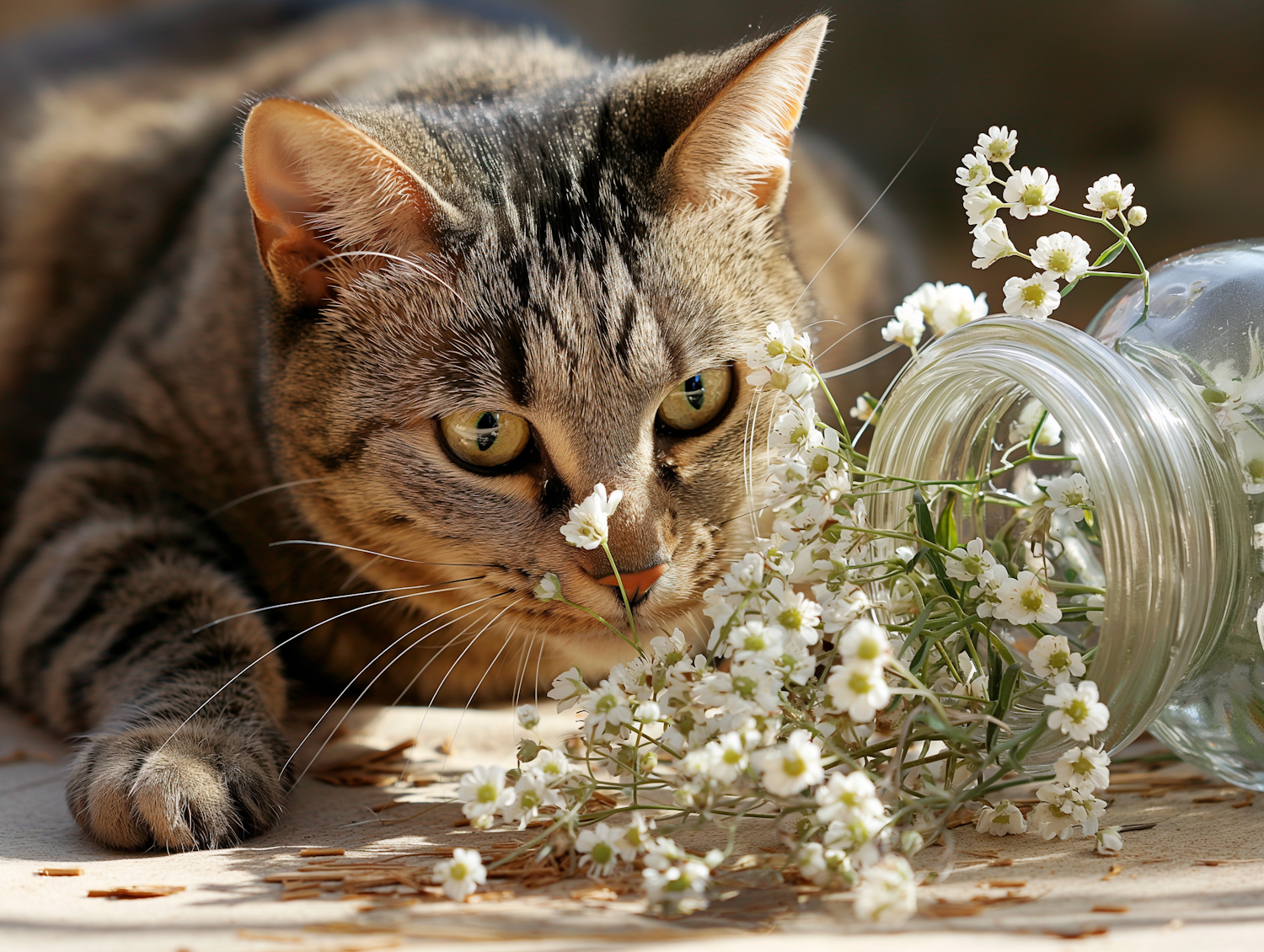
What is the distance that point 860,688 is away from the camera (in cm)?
79

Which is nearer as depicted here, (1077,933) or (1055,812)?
(1077,933)

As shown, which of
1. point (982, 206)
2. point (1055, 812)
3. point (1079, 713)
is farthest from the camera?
point (982, 206)

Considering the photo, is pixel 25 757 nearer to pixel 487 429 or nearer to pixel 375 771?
pixel 375 771

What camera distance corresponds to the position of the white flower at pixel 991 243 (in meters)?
1.04

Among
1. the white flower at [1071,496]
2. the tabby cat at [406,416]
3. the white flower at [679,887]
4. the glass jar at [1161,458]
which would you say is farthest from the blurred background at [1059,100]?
the white flower at [679,887]

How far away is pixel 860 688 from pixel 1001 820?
1.03 ft

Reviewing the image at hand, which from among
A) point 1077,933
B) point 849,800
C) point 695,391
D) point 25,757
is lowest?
point 1077,933

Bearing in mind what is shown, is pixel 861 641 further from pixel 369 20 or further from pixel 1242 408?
pixel 369 20

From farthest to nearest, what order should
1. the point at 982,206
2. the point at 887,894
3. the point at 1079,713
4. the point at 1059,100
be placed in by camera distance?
1. the point at 1059,100
2. the point at 982,206
3. the point at 1079,713
4. the point at 887,894

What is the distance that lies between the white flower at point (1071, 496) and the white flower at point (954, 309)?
8.1 inches

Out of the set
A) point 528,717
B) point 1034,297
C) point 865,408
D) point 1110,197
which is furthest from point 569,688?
point 1110,197

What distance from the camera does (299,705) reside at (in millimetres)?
1479

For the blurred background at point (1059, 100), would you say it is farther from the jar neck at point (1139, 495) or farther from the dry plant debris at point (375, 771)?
the dry plant debris at point (375, 771)

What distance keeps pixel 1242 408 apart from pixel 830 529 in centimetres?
40
